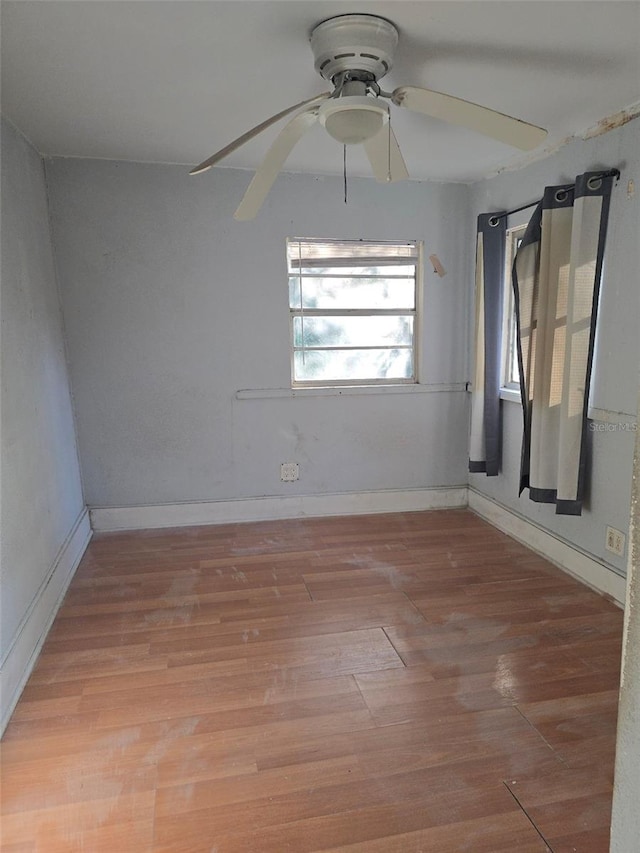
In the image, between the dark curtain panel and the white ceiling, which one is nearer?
the white ceiling

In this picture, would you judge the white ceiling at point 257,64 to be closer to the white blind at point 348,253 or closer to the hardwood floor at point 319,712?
the white blind at point 348,253

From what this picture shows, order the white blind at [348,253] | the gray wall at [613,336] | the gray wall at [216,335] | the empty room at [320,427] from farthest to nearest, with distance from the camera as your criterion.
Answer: the white blind at [348,253] < the gray wall at [216,335] < the gray wall at [613,336] < the empty room at [320,427]

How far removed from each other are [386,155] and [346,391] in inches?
70.1

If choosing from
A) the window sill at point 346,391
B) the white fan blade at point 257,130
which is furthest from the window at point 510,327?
the white fan blade at point 257,130

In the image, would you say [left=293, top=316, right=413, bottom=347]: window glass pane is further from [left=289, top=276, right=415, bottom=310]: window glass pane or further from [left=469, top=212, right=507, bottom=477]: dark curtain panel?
[left=469, top=212, right=507, bottom=477]: dark curtain panel

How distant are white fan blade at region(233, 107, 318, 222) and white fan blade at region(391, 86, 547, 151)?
304 mm

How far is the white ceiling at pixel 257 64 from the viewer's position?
61.9 inches

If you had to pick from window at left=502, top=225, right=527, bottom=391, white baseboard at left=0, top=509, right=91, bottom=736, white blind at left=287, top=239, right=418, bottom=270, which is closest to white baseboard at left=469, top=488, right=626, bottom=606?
window at left=502, top=225, right=527, bottom=391

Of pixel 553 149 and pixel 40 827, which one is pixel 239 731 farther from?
pixel 553 149

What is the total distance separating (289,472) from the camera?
11.9 ft

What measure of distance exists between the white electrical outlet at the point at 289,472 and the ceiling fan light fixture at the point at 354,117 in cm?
224

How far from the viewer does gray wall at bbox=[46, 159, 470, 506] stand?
3172 mm

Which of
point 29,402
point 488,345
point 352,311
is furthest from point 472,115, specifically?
point 29,402

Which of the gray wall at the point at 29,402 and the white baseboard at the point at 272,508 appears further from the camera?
the white baseboard at the point at 272,508
